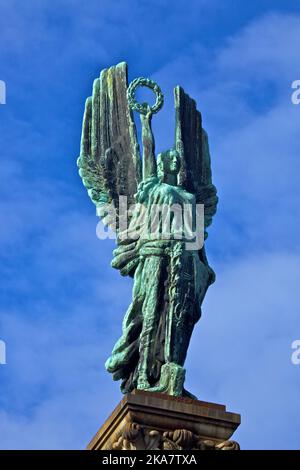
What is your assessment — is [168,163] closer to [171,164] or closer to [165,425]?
A: [171,164]

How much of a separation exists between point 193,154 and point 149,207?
8.34ft

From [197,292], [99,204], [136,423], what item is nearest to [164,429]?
[136,423]

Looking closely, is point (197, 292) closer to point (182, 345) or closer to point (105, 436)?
point (182, 345)

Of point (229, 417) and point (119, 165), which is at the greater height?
point (119, 165)

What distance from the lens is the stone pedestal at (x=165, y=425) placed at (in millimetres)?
34406

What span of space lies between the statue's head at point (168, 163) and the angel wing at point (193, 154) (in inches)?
6.1

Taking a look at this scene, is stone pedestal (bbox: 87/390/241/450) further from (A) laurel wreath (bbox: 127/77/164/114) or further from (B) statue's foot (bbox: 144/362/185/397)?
(A) laurel wreath (bbox: 127/77/164/114)

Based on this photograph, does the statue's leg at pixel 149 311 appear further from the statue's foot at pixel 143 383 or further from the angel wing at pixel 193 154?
the angel wing at pixel 193 154

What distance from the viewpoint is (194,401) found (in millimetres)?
35094

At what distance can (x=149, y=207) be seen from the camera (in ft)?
124

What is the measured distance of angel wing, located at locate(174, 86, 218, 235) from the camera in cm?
3884
